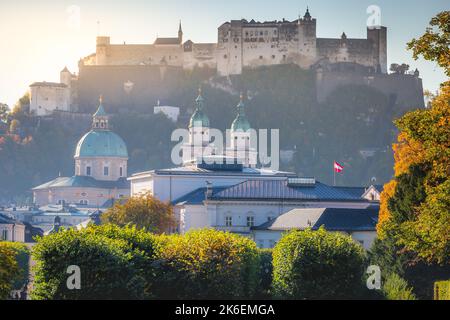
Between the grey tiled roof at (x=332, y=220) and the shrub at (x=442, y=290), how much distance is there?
74.5 feet

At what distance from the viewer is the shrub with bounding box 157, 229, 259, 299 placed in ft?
184

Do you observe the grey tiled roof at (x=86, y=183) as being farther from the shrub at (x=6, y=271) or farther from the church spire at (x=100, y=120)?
the shrub at (x=6, y=271)

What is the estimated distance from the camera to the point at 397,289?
5572cm

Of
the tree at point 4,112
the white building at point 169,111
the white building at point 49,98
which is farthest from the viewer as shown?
the tree at point 4,112

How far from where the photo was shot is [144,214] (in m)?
97.6

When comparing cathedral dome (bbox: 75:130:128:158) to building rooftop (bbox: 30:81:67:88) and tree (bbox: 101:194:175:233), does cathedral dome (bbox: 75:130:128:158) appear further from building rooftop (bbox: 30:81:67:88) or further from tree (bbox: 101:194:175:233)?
tree (bbox: 101:194:175:233)

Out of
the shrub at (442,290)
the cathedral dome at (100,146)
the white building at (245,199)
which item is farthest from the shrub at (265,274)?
the cathedral dome at (100,146)

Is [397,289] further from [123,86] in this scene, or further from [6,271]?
[123,86]

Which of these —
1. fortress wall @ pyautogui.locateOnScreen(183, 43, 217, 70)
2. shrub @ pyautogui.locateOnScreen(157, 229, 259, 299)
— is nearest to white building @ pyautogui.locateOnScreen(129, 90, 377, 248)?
shrub @ pyautogui.locateOnScreen(157, 229, 259, 299)

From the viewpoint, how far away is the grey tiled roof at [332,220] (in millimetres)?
77812

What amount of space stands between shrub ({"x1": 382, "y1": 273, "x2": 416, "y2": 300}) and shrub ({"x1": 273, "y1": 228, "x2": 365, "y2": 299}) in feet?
3.54

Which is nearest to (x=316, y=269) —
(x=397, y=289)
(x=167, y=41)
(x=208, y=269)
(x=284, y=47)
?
(x=397, y=289)

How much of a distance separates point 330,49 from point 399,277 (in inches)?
4612
